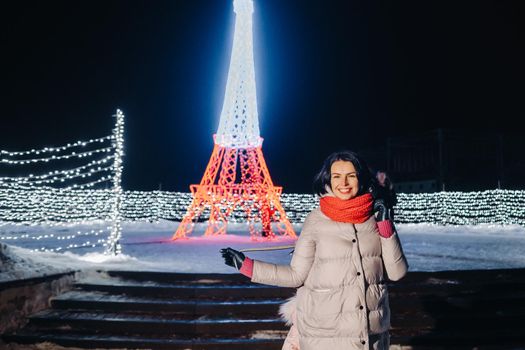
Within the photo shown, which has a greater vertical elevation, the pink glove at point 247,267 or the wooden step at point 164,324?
the pink glove at point 247,267

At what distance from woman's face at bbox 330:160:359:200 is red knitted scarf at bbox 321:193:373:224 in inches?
2.2

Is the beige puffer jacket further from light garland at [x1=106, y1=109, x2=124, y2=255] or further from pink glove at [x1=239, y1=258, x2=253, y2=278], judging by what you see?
light garland at [x1=106, y1=109, x2=124, y2=255]

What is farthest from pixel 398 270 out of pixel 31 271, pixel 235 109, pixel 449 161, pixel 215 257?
pixel 449 161

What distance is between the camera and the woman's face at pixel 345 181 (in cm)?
252

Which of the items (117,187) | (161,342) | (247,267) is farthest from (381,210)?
(117,187)

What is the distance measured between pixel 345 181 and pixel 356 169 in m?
0.10

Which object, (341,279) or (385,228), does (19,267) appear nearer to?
(341,279)

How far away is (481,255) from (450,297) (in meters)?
3.88

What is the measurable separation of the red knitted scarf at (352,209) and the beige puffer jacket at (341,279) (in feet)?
0.13

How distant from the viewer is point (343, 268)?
2383mm

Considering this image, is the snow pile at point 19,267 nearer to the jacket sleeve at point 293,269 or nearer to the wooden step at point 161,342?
the wooden step at point 161,342

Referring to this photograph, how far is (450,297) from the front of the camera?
544 cm

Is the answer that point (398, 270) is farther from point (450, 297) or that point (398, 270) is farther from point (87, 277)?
point (87, 277)

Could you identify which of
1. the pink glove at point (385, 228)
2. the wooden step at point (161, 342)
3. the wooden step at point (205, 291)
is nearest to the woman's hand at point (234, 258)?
the pink glove at point (385, 228)
